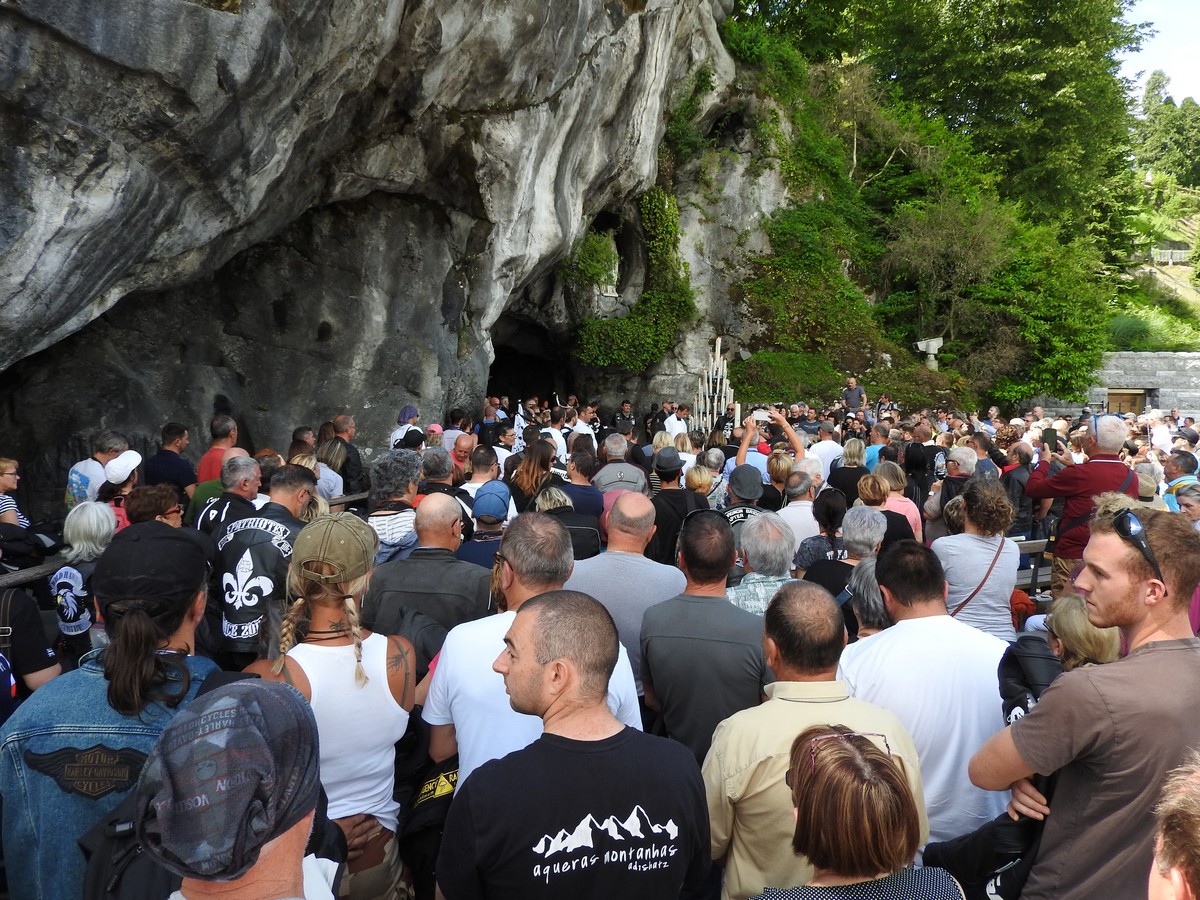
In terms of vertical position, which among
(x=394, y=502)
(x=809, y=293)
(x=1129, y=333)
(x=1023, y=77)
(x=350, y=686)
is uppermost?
(x=1023, y=77)

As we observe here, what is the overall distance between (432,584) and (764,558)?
5.14 feet

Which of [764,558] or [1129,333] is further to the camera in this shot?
[1129,333]

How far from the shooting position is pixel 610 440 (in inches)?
289

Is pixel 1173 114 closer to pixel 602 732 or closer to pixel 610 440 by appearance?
pixel 610 440

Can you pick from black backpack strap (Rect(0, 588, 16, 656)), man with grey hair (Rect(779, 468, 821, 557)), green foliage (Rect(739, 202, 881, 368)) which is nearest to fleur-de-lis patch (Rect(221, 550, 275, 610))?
black backpack strap (Rect(0, 588, 16, 656))

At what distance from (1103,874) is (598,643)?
57.0 inches

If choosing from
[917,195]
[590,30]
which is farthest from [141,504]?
[917,195]

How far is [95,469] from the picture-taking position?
6.34 metres

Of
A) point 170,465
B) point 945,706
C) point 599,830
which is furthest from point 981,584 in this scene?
point 170,465

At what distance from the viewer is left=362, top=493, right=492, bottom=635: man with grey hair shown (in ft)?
11.8

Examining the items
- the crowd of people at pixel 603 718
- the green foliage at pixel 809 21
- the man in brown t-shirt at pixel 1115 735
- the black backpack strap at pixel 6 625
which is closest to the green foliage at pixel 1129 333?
the green foliage at pixel 809 21

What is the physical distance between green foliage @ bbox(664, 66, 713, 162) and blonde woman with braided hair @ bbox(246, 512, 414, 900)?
2033cm

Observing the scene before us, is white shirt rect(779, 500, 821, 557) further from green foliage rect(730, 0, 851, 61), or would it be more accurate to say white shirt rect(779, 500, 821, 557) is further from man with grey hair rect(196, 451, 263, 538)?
green foliage rect(730, 0, 851, 61)

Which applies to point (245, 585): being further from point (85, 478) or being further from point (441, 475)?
point (85, 478)
